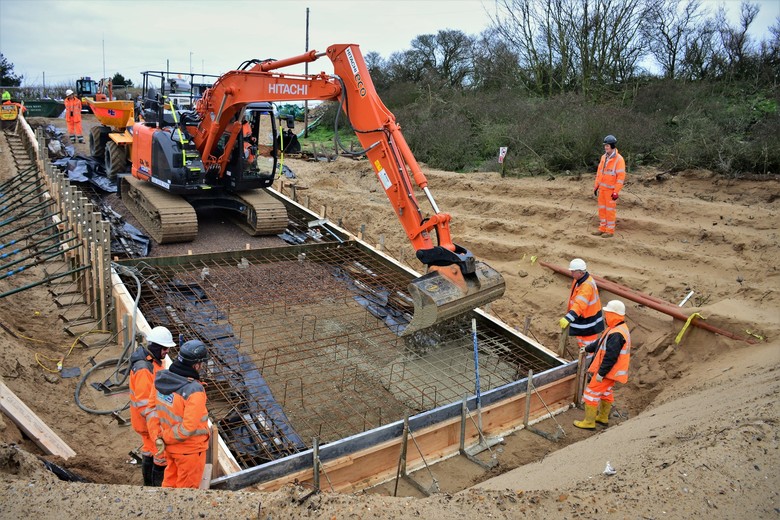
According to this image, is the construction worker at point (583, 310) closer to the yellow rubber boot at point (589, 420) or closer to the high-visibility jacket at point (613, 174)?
the yellow rubber boot at point (589, 420)

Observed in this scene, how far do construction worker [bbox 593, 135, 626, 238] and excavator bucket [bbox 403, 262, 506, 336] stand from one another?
3759 millimetres

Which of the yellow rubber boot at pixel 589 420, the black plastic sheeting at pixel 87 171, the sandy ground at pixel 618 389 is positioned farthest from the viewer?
the black plastic sheeting at pixel 87 171

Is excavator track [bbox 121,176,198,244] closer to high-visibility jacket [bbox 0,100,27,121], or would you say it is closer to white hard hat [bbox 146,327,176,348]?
white hard hat [bbox 146,327,176,348]

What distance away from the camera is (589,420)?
617 centimetres

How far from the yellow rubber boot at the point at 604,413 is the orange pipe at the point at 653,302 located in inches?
71.1

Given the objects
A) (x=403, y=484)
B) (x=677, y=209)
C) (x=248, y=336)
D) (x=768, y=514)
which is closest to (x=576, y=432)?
(x=403, y=484)

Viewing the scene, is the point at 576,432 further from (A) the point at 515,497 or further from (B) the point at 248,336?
(B) the point at 248,336

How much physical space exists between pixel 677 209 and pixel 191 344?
852cm

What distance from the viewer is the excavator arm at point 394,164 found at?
635 centimetres

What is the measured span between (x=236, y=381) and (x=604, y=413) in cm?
378

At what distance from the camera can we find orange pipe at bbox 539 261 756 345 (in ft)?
22.8

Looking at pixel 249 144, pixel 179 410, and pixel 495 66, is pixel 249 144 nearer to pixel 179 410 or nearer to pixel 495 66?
pixel 179 410

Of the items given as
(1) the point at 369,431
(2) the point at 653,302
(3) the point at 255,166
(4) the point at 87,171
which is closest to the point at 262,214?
(3) the point at 255,166

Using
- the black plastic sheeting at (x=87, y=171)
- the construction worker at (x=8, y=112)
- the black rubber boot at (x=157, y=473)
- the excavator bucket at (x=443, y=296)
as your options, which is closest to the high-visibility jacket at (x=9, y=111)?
the construction worker at (x=8, y=112)
